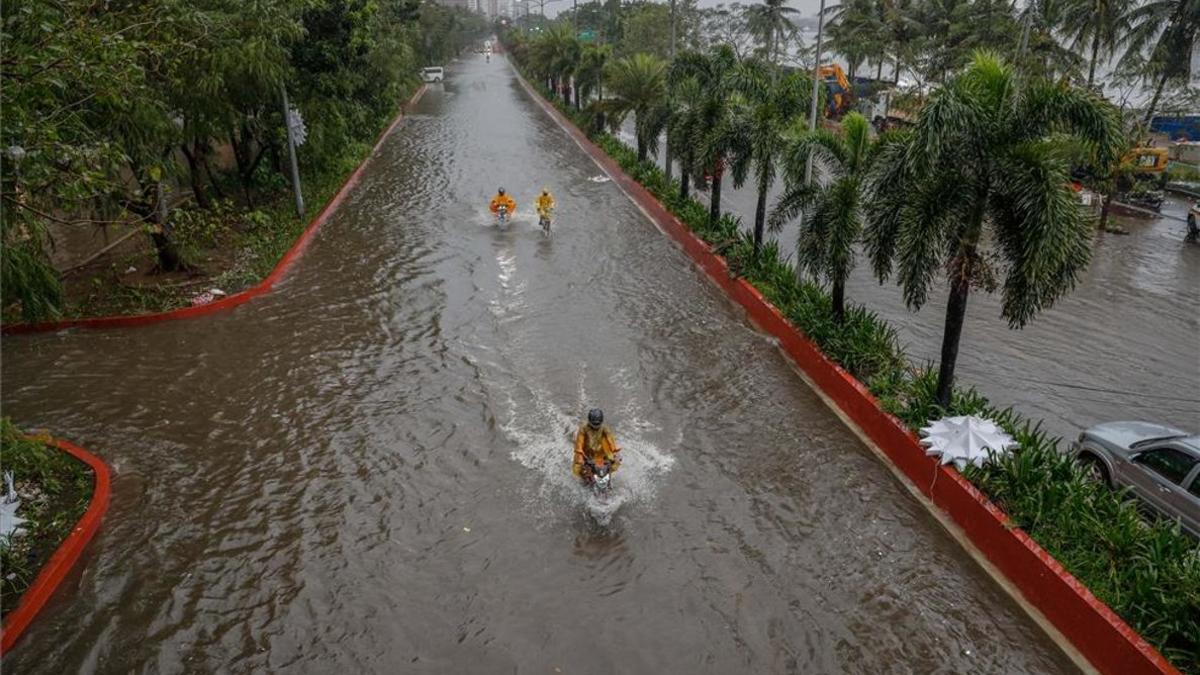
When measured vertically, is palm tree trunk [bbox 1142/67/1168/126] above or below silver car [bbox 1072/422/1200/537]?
above

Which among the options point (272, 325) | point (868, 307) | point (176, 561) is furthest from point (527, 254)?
point (176, 561)

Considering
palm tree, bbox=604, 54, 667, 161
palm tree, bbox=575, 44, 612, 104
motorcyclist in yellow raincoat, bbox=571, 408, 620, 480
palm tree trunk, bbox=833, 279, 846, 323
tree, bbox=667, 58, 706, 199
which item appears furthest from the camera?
palm tree, bbox=575, 44, 612, 104

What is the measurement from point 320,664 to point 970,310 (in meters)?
14.4

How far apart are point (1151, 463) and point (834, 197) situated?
5.84 metres

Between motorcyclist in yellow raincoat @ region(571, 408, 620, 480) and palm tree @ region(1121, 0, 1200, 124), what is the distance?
28139mm

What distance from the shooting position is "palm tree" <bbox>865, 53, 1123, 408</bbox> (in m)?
8.45

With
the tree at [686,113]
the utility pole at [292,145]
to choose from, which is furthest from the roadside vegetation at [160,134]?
the tree at [686,113]

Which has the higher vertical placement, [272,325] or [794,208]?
[794,208]

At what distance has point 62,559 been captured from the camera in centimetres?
792

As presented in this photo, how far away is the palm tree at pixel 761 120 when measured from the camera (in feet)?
51.7

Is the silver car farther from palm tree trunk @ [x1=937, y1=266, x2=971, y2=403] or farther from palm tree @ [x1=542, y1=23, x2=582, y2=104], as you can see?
palm tree @ [x1=542, y1=23, x2=582, y2=104]

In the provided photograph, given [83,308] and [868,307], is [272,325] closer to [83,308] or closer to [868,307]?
[83,308]

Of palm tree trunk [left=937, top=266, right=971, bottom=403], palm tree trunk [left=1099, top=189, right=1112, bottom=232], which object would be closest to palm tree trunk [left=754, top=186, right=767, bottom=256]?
palm tree trunk [left=937, top=266, right=971, bottom=403]

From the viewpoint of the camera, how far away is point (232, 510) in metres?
9.19
